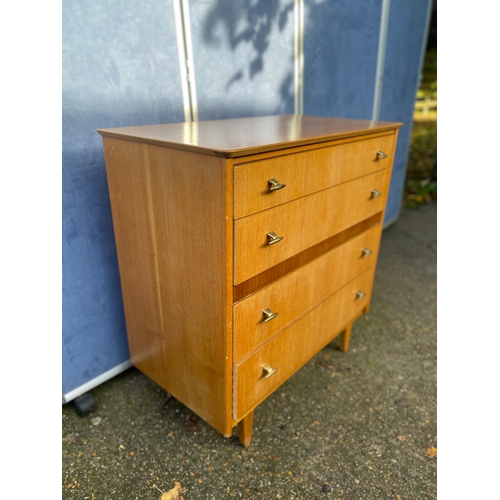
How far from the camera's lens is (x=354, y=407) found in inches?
77.2

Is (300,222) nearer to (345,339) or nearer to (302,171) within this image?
(302,171)

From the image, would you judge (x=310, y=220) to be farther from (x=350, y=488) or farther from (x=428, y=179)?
(x=428, y=179)

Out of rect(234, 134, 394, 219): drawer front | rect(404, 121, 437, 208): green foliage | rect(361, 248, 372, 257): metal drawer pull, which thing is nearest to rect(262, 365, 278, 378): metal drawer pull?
rect(234, 134, 394, 219): drawer front

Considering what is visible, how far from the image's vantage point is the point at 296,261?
5.16ft

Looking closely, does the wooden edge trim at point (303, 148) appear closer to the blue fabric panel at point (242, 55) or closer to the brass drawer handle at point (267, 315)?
the brass drawer handle at point (267, 315)

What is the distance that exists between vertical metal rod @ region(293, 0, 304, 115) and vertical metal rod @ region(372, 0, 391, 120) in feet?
3.14

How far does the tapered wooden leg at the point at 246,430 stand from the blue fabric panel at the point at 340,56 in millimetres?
1808

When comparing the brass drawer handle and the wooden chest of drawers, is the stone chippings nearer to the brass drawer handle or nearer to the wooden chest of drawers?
the wooden chest of drawers

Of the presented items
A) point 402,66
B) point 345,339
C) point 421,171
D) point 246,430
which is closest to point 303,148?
point 246,430

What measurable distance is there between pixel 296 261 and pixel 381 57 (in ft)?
7.22

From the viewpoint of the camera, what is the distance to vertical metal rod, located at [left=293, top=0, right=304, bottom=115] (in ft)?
7.10

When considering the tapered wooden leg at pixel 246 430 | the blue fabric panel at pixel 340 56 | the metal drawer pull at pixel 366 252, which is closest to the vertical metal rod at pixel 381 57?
the blue fabric panel at pixel 340 56

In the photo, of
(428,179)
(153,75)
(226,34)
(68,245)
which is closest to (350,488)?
(68,245)

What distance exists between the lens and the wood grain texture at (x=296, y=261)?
1366 mm
